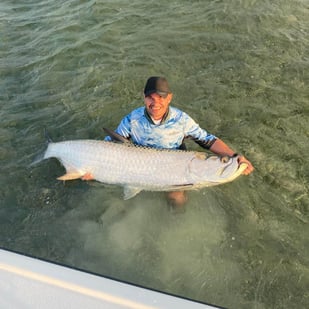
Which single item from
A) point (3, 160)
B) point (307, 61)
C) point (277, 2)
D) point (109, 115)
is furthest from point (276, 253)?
point (277, 2)

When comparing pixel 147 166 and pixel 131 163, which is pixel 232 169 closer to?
pixel 147 166

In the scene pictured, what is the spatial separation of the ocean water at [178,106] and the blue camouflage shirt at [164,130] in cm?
94

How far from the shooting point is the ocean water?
456cm

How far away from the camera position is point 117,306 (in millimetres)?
2766

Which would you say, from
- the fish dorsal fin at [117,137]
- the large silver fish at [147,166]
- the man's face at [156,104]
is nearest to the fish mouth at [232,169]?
the large silver fish at [147,166]

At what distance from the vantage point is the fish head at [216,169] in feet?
13.0

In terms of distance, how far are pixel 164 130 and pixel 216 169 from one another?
816mm

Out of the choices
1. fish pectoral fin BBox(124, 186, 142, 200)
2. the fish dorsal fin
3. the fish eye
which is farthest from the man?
fish pectoral fin BBox(124, 186, 142, 200)

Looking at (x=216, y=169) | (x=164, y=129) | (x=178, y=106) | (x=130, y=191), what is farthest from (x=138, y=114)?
(x=178, y=106)

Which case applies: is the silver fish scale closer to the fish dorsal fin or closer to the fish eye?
the fish dorsal fin

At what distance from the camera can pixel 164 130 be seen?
449 centimetres

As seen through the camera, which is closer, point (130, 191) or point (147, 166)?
point (147, 166)

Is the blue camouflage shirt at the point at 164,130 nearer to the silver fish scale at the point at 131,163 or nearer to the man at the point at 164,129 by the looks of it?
the man at the point at 164,129

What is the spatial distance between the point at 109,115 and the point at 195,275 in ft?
10.8
